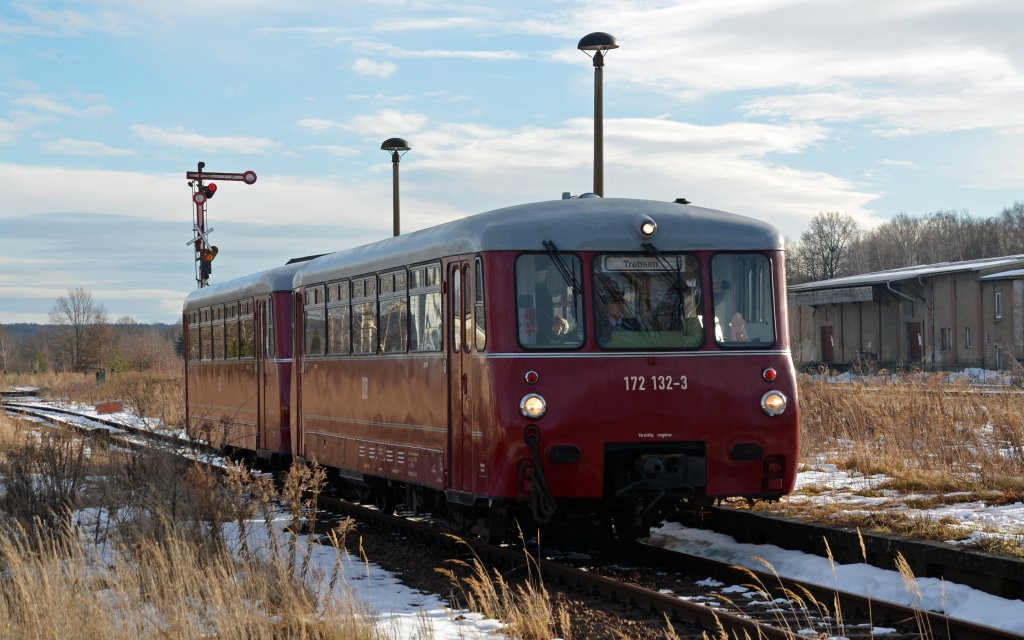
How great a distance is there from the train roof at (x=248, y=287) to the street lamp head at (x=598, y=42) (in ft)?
15.2

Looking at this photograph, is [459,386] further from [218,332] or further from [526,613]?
[218,332]

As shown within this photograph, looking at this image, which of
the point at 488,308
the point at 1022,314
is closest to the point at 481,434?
the point at 488,308

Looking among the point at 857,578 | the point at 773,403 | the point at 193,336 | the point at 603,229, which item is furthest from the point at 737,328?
the point at 193,336

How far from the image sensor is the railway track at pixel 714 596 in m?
8.14

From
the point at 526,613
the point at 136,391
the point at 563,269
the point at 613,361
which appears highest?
the point at 563,269

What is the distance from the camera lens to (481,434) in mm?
10891

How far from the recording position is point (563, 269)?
35.6ft

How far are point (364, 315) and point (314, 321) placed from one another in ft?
7.37

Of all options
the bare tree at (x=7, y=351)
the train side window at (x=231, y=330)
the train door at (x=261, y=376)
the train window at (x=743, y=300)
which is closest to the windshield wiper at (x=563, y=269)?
the train window at (x=743, y=300)

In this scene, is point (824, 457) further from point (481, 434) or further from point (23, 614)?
point (23, 614)

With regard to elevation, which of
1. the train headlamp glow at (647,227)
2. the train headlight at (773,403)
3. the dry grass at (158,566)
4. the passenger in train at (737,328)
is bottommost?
the dry grass at (158,566)

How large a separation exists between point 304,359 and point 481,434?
21.0 ft

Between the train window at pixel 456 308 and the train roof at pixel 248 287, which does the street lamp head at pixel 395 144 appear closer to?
the train roof at pixel 248 287

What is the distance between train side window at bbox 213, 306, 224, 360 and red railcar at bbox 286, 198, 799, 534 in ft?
35.5
